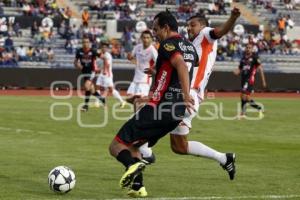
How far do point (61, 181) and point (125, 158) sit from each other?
2.82 feet

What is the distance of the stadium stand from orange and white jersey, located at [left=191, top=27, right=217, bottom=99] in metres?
30.1

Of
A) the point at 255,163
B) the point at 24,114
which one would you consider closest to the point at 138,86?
the point at 24,114

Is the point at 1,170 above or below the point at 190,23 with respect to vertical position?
below

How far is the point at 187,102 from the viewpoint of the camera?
9812mm

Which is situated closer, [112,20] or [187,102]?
[187,102]

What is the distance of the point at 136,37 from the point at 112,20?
2052 millimetres

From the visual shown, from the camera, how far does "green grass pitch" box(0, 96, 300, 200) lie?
34.1 feet

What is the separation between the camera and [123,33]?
48375 mm

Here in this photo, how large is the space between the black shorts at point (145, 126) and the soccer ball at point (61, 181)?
812mm

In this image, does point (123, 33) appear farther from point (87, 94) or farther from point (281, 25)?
point (87, 94)

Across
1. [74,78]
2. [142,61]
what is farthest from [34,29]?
[142,61]

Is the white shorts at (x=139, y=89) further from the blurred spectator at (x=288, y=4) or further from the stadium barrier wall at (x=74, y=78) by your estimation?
the blurred spectator at (x=288, y=4)

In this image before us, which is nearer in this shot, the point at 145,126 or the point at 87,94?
the point at 145,126

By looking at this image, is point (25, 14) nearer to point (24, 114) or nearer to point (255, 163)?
point (24, 114)
